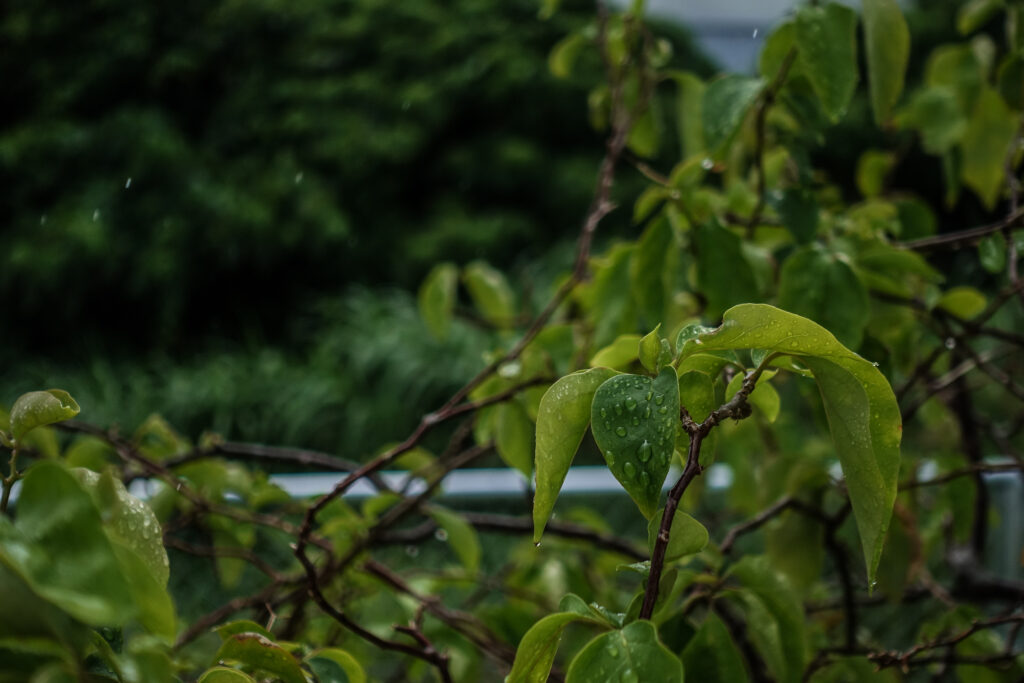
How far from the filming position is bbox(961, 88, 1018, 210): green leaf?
60cm

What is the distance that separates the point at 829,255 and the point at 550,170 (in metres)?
3.35

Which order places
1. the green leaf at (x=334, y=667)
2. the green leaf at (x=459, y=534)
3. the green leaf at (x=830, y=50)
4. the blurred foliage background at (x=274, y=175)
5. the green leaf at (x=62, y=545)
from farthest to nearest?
1. the blurred foliage background at (x=274, y=175)
2. the green leaf at (x=459, y=534)
3. the green leaf at (x=830, y=50)
4. the green leaf at (x=334, y=667)
5. the green leaf at (x=62, y=545)

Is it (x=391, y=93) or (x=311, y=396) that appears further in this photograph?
(x=391, y=93)

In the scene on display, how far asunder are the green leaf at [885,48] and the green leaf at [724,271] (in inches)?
3.6

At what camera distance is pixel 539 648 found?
0.88 feet

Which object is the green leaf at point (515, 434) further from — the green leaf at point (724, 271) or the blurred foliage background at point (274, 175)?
the blurred foliage background at point (274, 175)

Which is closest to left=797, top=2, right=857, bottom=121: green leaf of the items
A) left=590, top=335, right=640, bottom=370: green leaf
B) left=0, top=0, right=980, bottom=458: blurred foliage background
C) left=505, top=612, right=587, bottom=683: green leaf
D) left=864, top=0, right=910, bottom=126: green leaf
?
left=864, top=0, right=910, bottom=126: green leaf

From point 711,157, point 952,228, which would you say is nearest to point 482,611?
point 711,157

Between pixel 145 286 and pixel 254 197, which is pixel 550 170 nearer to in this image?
pixel 254 197

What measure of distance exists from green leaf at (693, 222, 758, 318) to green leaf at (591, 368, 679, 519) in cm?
23

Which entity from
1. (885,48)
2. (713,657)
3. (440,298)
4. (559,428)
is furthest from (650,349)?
(440,298)

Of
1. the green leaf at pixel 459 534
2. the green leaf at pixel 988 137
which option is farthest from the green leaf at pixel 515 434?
the green leaf at pixel 988 137

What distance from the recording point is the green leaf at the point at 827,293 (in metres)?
0.42

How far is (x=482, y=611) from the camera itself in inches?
20.7
